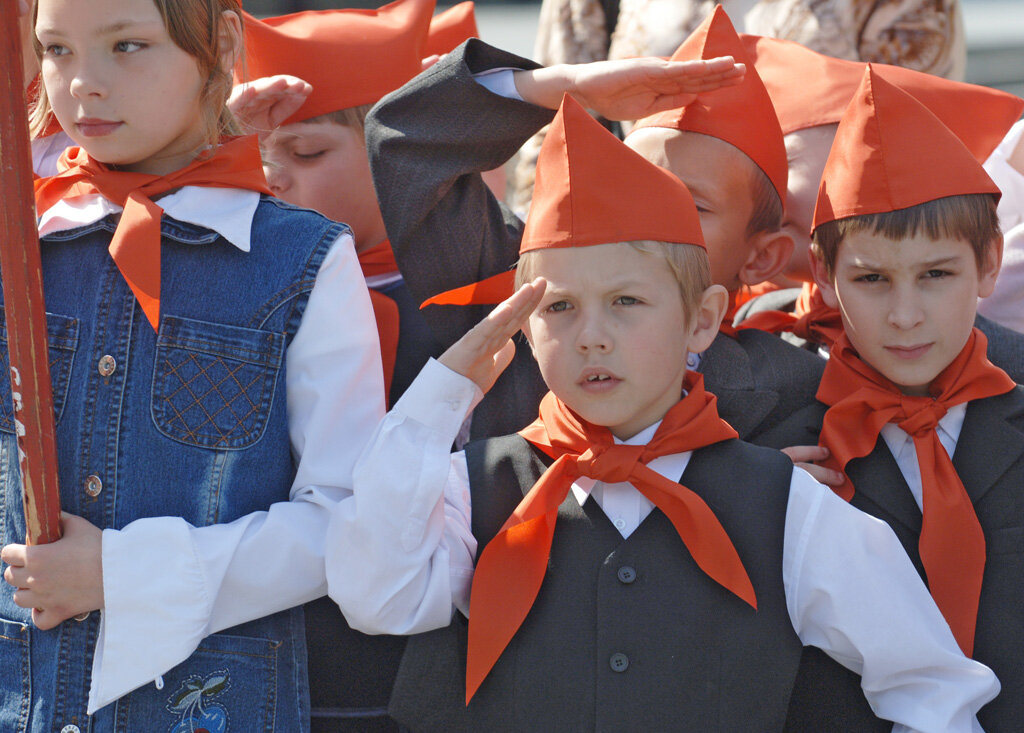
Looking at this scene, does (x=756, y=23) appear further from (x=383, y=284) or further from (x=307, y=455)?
(x=307, y=455)

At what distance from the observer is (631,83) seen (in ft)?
6.81

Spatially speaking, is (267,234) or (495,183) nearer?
(267,234)

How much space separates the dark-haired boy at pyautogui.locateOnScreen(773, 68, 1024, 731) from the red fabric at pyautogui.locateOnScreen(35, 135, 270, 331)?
1.05 meters

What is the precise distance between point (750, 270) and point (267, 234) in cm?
106

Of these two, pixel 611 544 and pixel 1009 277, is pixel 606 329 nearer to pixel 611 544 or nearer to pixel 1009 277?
pixel 611 544

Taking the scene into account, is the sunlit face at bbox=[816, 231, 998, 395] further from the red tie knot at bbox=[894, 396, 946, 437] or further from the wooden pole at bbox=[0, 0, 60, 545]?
the wooden pole at bbox=[0, 0, 60, 545]

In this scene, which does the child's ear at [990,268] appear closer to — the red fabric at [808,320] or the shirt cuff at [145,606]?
the red fabric at [808,320]

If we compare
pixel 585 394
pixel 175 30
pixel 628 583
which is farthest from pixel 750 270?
pixel 175 30

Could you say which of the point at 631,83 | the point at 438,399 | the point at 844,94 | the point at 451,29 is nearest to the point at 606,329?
the point at 438,399

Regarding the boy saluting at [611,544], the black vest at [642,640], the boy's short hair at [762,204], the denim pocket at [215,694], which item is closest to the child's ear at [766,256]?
the boy's short hair at [762,204]

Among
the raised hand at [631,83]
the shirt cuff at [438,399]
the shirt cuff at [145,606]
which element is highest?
the raised hand at [631,83]

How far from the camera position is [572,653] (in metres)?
1.75

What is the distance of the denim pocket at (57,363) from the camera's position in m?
1.81

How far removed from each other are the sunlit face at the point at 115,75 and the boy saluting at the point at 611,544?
0.60 meters
